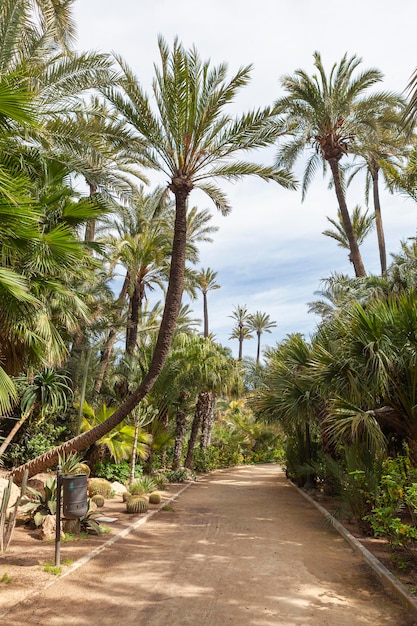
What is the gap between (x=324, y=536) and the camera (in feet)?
28.8

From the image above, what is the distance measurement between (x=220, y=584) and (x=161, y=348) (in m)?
6.13

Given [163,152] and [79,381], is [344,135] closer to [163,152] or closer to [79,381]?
[163,152]

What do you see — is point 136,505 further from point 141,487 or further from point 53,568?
point 53,568

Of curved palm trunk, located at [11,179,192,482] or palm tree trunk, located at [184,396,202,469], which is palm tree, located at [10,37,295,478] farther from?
palm tree trunk, located at [184,396,202,469]

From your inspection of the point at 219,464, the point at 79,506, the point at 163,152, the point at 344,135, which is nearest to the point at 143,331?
the point at 219,464

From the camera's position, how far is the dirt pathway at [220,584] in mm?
4660

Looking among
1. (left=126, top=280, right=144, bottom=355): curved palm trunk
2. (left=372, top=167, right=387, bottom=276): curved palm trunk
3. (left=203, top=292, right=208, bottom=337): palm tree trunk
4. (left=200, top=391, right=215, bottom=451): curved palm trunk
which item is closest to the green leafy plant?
(left=126, top=280, right=144, bottom=355): curved palm trunk

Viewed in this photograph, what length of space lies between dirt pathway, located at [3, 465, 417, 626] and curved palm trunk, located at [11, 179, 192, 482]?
2.76 metres

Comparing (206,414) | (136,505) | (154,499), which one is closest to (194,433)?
(206,414)

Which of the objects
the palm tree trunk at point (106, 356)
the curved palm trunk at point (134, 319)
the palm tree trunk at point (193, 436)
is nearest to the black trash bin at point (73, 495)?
the curved palm trunk at point (134, 319)

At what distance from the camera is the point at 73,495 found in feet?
21.8

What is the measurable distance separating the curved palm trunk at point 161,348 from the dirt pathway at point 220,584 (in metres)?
2.76

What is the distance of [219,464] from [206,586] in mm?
24606

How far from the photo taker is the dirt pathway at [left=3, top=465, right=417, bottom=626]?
4.66 meters
